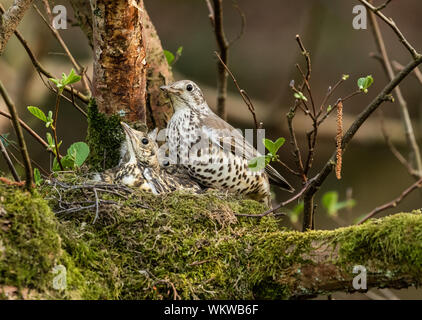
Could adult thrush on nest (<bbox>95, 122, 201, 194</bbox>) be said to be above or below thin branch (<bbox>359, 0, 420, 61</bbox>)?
below

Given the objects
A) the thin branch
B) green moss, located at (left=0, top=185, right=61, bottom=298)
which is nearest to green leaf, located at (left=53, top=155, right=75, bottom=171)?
green moss, located at (left=0, top=185, right=61, bottom=298)

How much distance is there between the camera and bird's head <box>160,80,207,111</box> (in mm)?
4664

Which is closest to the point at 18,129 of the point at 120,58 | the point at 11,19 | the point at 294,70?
the point at 11,19

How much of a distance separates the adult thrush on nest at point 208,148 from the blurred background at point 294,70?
2.18 meters

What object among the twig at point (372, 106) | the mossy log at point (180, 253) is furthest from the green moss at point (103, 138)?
the twig at point (372, 106)

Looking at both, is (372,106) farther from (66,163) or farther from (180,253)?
(66,163)

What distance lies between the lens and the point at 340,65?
859 centimetres

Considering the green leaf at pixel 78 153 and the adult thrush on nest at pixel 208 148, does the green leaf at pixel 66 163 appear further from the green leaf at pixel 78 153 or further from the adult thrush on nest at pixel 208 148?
the adult thrush on nest at pixel 208 148

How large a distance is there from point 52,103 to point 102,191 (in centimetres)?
434

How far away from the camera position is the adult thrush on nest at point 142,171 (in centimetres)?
412

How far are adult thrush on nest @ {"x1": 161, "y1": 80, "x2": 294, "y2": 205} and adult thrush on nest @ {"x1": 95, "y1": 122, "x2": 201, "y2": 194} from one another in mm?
147

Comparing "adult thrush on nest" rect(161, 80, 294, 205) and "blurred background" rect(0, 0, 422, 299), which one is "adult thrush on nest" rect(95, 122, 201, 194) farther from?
"blurred background" rect(0, 0, 422, 299)

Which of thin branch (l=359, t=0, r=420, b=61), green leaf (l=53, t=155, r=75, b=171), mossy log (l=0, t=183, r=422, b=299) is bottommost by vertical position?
mossy log (l=0, t=183, r=422, b=299)
